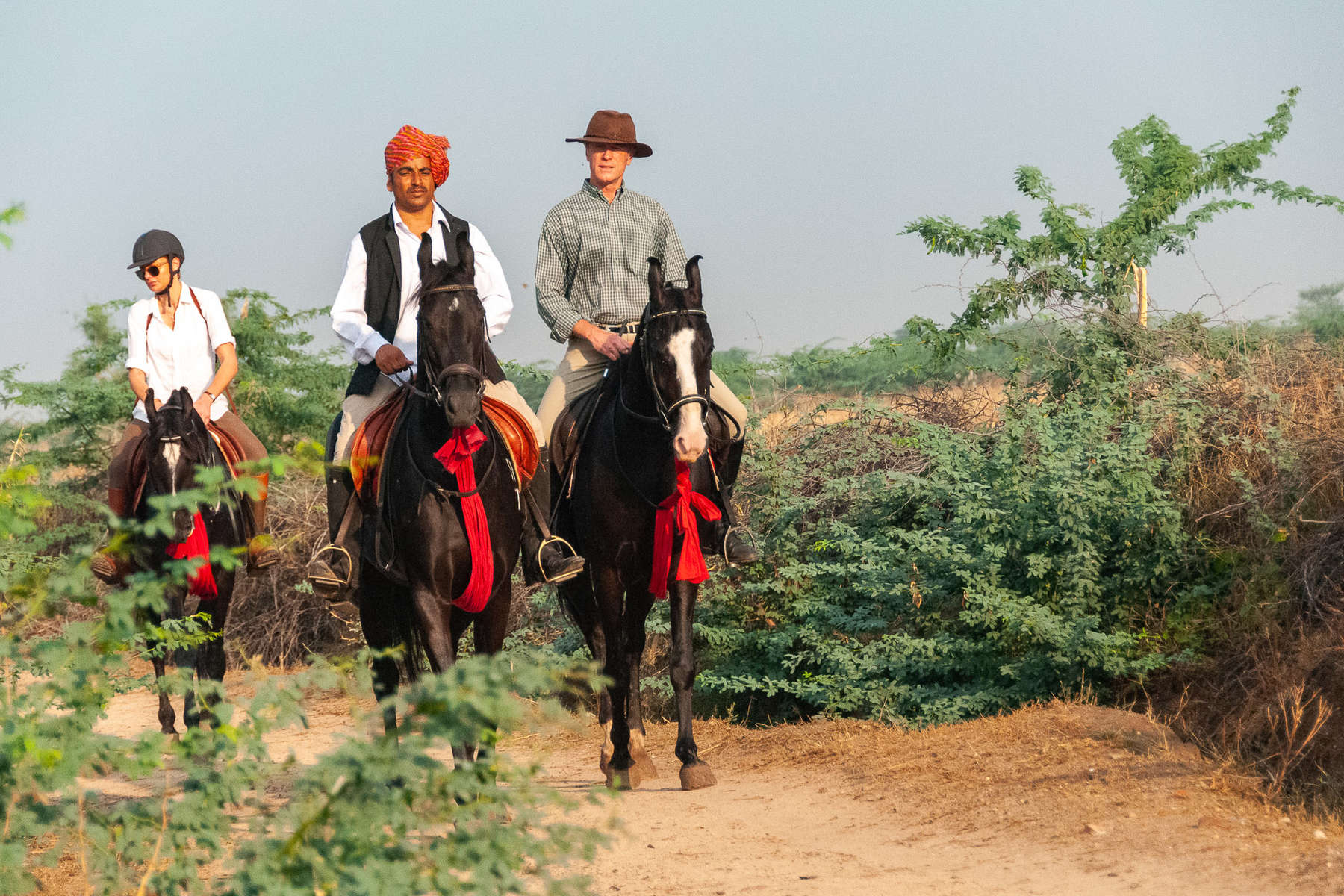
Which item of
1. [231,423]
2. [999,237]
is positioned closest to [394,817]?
[231,423]

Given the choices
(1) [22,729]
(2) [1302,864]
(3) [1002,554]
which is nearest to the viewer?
(1) [22,729]

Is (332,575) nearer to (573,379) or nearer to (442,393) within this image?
(442,393)

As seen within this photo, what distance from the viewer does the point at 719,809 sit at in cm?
689

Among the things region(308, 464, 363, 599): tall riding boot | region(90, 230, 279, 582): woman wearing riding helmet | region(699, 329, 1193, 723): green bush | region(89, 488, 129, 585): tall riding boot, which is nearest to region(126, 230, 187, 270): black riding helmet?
region(90, 230, 279, 582): woman wearing riding helmet

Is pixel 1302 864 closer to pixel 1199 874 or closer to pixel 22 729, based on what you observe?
pixel 1199 874

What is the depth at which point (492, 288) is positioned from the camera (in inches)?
280

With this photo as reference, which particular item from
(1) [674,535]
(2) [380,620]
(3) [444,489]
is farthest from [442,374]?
(2) [380,620]

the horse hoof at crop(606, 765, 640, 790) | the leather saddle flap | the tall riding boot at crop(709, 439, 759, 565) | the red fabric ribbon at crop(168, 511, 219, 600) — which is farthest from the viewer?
the leather saddle flap

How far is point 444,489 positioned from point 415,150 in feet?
6.93

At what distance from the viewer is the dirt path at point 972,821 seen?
5.18m

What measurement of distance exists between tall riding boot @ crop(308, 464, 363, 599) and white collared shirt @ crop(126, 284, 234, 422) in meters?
2.65

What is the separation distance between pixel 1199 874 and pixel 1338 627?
6.88 ft

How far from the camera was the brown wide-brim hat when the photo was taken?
8281 mm

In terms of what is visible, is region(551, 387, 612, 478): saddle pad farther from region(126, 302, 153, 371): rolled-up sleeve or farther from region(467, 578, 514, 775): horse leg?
region(126, 302, 153, 371): rolled-up sleeve
